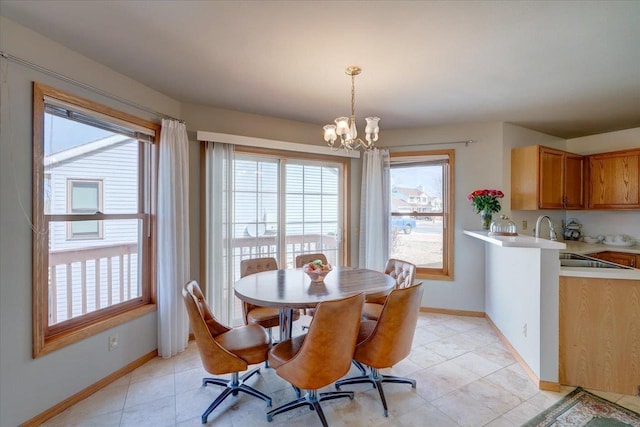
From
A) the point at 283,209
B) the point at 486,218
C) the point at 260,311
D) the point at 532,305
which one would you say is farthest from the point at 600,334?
the point at 283,209

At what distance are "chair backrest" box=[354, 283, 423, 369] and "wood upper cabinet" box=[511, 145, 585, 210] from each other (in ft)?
8.76

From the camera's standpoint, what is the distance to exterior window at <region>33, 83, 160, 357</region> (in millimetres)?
2031

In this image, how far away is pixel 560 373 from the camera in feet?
7.84

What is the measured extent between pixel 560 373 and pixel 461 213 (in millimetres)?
2060

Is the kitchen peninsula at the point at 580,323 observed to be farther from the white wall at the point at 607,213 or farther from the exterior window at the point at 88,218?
the exterior window at the point at 88,218

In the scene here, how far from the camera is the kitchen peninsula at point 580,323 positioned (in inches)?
88.8

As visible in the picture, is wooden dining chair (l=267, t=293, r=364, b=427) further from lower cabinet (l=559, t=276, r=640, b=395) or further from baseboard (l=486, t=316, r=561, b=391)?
lower cabinet (l=559, t=276, r=640, b=395)

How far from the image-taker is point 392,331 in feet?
6.43

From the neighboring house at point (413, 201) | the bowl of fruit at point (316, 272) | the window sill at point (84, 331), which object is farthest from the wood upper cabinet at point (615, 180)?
the window sill at point (84, 331)

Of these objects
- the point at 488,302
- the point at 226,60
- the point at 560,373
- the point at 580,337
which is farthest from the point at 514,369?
the point at 226,60

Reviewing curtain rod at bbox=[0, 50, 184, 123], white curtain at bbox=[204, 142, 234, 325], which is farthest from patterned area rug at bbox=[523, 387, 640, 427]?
curtain rod at bbox=[0, 50, 184, 123]

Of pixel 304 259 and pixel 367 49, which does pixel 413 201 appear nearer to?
pixel 304 259

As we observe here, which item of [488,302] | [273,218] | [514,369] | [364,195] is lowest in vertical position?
[514,369]

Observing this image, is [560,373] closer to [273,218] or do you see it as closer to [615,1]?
[615,1]
